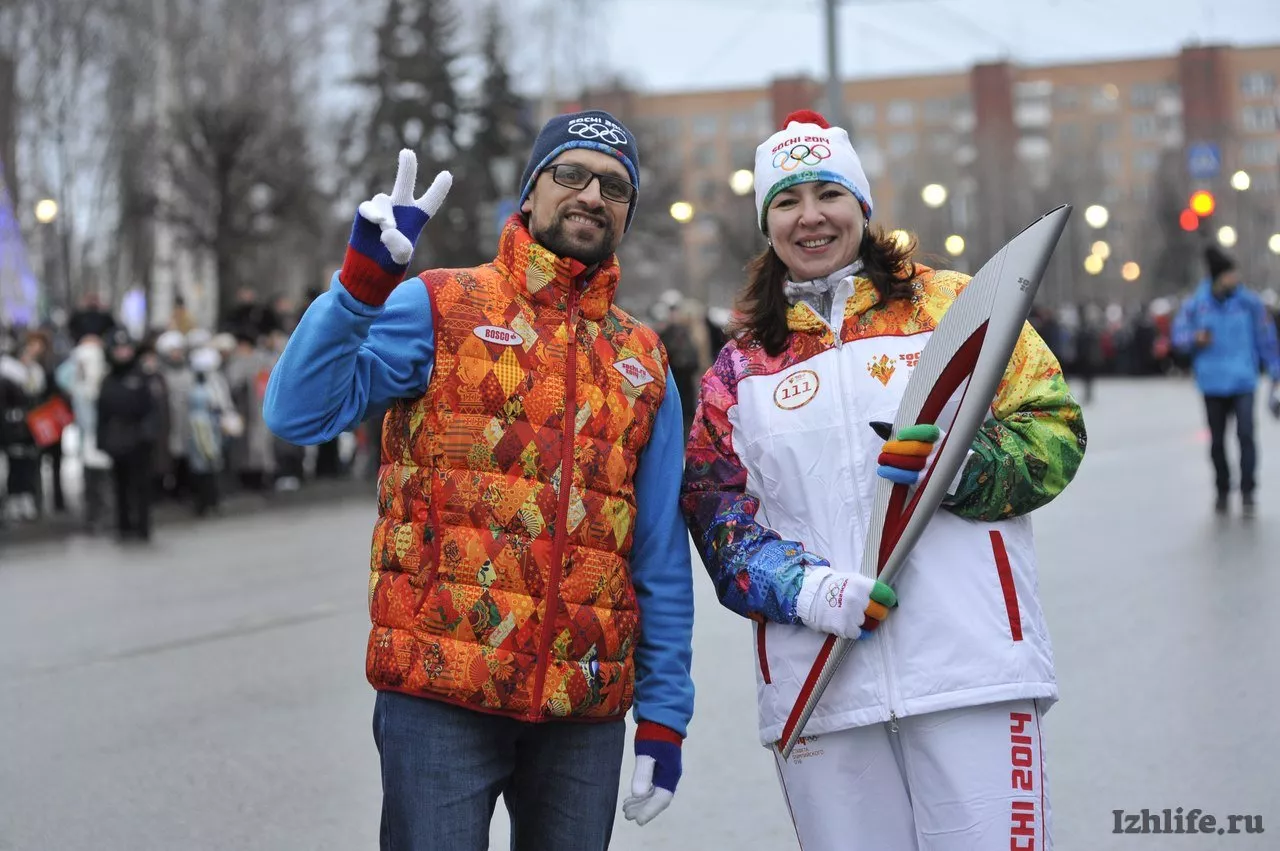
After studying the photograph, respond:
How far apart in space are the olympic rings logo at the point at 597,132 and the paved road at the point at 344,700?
2719 millimetres

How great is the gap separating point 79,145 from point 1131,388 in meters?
26.5

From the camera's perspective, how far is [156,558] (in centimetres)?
1373

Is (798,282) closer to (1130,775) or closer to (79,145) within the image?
(1130,775)

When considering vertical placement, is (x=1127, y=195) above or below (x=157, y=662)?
above

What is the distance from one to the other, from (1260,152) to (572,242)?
115131mm

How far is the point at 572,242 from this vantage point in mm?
3471

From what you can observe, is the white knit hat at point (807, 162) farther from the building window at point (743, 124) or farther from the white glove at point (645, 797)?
the building window at point (743, 124)

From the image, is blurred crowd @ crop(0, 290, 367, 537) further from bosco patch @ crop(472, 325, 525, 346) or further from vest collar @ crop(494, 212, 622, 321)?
bosco patch @ crop(472, 325, 525, 346)

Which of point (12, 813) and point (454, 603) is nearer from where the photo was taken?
point (454, 603)

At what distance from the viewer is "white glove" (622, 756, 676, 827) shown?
3.46m

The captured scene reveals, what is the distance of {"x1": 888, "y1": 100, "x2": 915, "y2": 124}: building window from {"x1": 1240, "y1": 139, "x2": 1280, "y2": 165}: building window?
2210cm

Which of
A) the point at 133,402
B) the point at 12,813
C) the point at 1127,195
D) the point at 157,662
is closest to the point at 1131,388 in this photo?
the point at 133,402

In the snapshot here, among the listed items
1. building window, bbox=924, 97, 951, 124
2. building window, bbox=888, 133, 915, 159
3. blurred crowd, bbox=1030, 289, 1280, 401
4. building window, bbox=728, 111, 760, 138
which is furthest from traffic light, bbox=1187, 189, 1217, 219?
building window, bbox=924, 97, 951, 124

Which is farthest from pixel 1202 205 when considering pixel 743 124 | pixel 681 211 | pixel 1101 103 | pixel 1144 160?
pixel 1144 160
